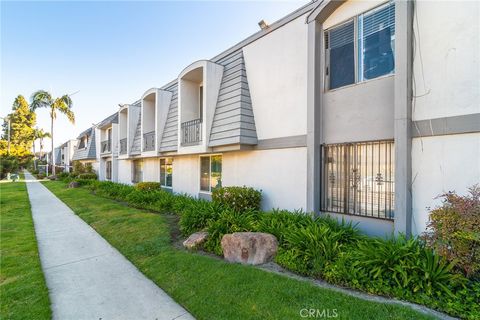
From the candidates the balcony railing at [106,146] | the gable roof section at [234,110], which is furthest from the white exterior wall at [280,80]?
the balcony railing at [106,146]

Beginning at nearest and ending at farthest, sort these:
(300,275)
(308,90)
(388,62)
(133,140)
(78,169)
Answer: (300,275)
(388,62)
(308,90)
(133,140)
(78,169)

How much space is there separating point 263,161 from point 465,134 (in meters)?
5.39

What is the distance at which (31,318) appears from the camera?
11.9 ft

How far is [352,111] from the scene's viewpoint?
6652 mm

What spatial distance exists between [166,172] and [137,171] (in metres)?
4.74

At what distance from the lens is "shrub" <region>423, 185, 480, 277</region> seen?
3730 millimetres

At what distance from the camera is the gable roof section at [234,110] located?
9.01 m

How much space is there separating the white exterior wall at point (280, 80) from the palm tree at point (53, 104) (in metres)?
29.9

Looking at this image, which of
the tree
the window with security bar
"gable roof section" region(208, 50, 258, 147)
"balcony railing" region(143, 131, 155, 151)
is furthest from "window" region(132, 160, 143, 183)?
the tree

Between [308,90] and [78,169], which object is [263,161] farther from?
[78,169]

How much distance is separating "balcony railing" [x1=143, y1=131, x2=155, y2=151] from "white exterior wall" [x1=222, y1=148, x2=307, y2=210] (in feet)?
20.4

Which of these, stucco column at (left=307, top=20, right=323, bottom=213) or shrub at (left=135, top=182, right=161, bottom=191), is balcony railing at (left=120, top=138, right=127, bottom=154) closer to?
shrub at (left=135, top=182, right=161, bottom=191)

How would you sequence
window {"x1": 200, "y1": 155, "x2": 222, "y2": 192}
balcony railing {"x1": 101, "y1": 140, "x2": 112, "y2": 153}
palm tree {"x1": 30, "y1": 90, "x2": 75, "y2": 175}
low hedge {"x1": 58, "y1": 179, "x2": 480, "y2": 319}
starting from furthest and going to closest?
1. palm tree {"x1": 30, "y1": 90, "x2": 75, "y2": 175}
2. balcony railing {"x1": 101, "y1": 140, "x2": 112, "y2": 153}
3. window {"x1": 200, "y1": 155, "x2": 222, "y2": 192}
4. low hedge {"x1": 58, "y1": 179, "x2": 480, "y2": 319}

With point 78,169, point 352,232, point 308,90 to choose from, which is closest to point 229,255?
point 352,232
